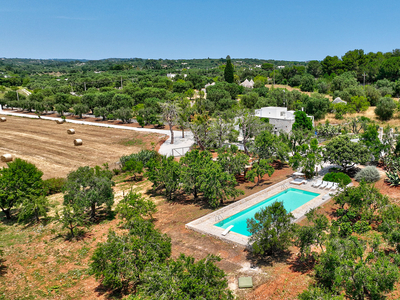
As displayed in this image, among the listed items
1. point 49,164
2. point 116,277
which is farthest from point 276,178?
point 49,164

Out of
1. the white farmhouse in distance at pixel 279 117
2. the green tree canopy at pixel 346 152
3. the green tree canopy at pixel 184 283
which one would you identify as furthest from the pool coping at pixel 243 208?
the white farmhouse in distance at pixel 279 117

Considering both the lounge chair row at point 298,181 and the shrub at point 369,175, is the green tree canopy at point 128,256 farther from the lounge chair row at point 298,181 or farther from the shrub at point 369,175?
the shrub at point 369,175

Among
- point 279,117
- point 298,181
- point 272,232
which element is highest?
point 279,117

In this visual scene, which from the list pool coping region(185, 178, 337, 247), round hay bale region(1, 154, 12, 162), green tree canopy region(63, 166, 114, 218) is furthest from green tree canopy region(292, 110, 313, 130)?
Answer: round hay bale region(1, 154, 12, 162)

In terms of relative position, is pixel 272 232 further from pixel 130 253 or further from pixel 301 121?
pixel 301 121

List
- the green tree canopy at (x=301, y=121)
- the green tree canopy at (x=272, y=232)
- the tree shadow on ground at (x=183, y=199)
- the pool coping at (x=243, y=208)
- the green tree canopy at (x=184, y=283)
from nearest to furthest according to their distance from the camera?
the green tree canopy at (x=184, y=283), the green tree canopy at (x=272, y=232), the pool coping at (x=243, y=208), the tree shadow on ground at (x=183, y=199), the green tree canopy at (x=301, y=121)

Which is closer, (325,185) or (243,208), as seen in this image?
(243,208)

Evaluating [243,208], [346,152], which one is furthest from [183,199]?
[346,152]
